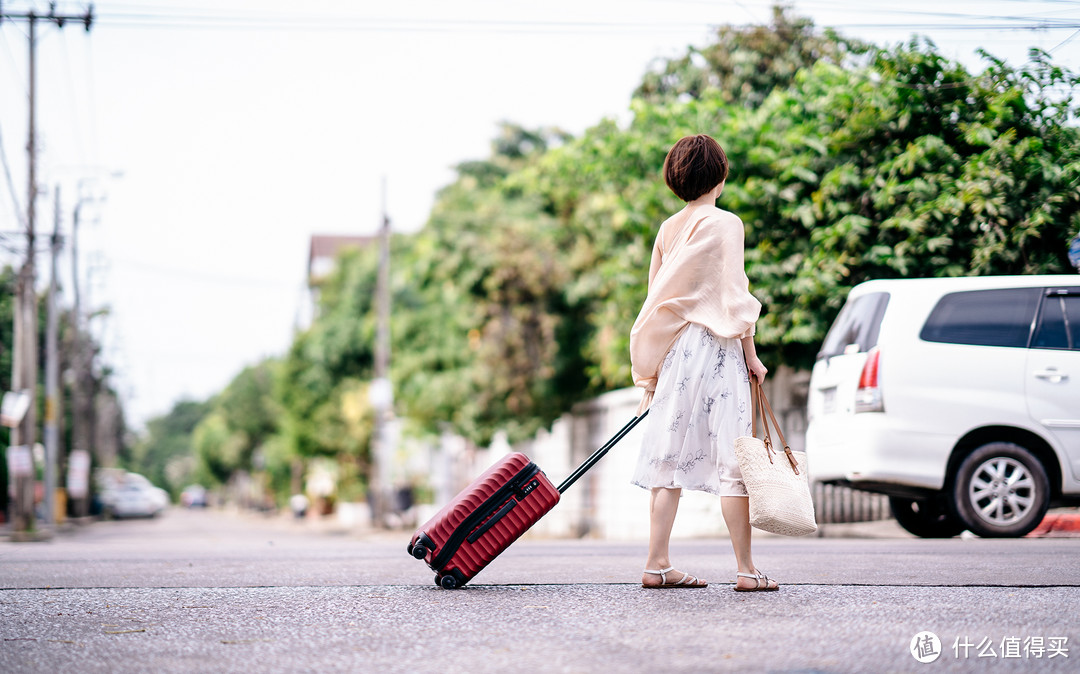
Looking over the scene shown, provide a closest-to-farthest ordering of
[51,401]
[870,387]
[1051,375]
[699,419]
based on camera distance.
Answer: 1. [699,419]
2. [1051,375]
3. [870,387]
4. [51,401]

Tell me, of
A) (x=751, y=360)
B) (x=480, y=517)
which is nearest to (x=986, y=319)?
(x=751, y=360)

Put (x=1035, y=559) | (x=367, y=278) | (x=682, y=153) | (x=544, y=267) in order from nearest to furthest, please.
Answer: (x=682, y=153), (x=1035, y=559), (x=544, y=267), (x=367, y=278)

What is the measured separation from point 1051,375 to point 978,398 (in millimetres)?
543

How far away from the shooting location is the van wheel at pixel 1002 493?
855 cm

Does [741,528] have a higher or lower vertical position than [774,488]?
lower

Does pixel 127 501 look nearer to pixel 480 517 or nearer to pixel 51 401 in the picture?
pixel 51 401

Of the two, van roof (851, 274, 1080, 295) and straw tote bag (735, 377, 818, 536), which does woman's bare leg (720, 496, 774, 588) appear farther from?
van roof (851, 274, 1080, 295)

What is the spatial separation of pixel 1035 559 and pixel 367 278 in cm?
3682

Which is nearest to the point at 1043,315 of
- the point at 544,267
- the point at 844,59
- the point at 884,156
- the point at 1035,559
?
the point at 1035,559

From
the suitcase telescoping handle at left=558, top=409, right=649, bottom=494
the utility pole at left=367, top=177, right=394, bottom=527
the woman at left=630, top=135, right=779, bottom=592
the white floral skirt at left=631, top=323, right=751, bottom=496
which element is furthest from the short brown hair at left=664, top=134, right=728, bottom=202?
the utility pole at left=367, top=177, right=394, bottom=527

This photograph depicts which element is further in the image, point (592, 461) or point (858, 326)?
point (858, 326)

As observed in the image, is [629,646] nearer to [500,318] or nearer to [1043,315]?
[1043,315]

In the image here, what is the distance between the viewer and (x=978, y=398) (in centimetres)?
855

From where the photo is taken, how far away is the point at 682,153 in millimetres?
4875
